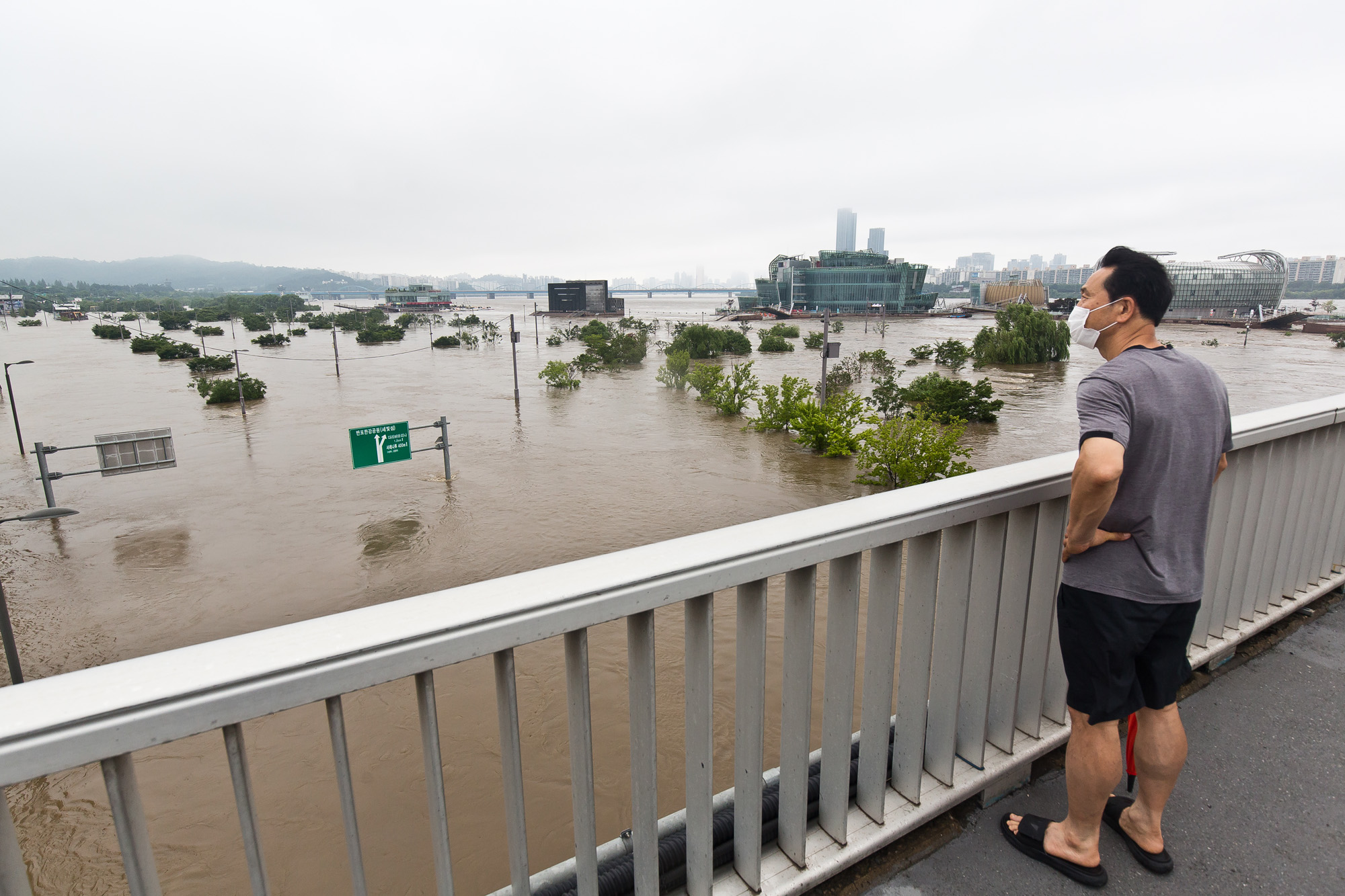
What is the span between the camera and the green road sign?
1355cm

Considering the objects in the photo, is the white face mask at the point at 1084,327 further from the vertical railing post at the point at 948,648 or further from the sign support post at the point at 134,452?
the sign support post at the point at 134,452

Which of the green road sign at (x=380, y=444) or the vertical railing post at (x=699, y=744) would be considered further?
the green road sign at (x=380, y=444)

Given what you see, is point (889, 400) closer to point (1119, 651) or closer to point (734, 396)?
point (734, 396)

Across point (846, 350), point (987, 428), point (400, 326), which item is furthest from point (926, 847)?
point (400, 326)

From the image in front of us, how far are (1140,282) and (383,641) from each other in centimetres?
184

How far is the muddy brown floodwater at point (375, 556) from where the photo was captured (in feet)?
19.2

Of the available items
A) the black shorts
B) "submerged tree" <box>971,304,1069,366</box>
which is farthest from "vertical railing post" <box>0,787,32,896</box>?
"submerged tree" <box>971,304,1069,366</box>

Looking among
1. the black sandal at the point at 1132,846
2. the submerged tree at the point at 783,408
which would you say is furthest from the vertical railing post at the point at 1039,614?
the submerged tree at the point at 783,408

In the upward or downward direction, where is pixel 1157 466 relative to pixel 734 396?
upward

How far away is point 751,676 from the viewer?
4.83ft

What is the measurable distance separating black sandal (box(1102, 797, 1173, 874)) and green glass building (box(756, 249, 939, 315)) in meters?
104

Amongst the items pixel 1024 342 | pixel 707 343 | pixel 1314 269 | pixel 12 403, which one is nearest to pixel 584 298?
pixel 707 343

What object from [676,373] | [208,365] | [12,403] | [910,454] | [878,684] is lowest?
[208,365]

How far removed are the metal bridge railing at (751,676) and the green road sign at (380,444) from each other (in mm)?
13033
